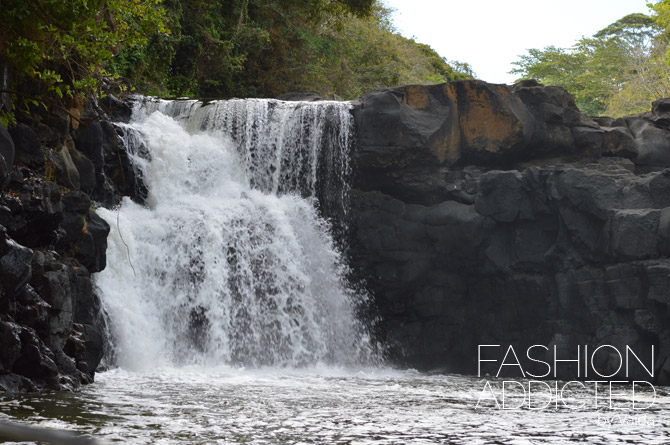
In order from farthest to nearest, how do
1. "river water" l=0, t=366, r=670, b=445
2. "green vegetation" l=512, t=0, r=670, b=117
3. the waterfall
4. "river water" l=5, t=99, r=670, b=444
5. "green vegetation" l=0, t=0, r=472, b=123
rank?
1. "green vegetation" l=512, t=0, r=670, b=117
2. the waterfall
3. "green vegetation" l=0, t=0, r=472, b=123
4. "river water" l=5, t=99, r=670, b=444
5. "river water" l=0, t=366, r=670, b=445

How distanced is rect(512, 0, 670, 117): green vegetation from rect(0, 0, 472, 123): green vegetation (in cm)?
991

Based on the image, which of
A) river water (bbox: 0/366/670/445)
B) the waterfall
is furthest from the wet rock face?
the waterfall

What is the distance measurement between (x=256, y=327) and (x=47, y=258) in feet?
19.2

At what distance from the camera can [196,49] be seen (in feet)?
82.7

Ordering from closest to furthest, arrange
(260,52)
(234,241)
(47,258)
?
(47,258) < (234,241) < (260,52)

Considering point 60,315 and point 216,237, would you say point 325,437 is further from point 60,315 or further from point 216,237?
point 216,237

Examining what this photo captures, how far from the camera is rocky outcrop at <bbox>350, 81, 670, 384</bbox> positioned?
17.7 meters

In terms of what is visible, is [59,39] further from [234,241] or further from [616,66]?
[616,66]

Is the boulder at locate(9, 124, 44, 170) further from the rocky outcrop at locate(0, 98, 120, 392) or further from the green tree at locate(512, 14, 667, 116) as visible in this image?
the green tree at locate(512, 14, 667, 116)

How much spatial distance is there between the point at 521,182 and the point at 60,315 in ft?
36.7

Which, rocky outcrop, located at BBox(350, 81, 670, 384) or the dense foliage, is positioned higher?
the dense foliage

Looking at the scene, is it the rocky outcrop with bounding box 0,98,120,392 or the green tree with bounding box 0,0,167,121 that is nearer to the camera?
the rocky outcrop with bounding box 0,98,120,392

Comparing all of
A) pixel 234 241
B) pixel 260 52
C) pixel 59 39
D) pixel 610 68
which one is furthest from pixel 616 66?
pixel 59 39

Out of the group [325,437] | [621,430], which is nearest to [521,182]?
[621,430]
